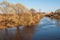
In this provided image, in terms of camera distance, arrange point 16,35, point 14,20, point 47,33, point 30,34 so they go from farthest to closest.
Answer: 1. point 14,20
2. point 47,33
3. point 30,34
4. point 16,35

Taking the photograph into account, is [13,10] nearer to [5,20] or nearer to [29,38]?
[5,20]

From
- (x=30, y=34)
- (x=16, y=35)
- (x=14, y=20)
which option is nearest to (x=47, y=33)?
(x=30, y=34)

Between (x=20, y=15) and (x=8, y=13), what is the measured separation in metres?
4.12

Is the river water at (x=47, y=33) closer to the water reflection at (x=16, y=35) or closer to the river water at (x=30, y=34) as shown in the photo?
the river water at (x=30, y=34)

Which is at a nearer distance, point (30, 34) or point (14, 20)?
point (30, 34)

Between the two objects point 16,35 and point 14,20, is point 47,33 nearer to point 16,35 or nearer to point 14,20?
point 16,35

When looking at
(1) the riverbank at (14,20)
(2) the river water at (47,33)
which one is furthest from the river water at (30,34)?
(1) the riverbank at (14,20)

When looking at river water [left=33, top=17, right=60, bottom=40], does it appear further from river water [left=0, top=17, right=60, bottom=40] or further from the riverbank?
the riverbank

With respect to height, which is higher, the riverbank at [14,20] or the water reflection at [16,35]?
the riverbank at [14,20]

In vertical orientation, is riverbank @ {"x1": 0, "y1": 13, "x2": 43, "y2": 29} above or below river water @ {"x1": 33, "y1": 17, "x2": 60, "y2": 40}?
above

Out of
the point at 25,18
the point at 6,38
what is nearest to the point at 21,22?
the point at 25,18

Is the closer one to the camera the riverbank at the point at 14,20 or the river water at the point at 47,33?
the river water at the point at 47,33

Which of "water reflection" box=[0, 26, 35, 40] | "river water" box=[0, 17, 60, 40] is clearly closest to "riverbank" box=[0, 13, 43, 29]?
"river water" box=[0, 17, 60, 40]

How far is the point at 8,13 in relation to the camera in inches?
1431
